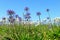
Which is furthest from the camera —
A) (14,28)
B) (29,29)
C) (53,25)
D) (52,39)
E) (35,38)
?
(53,25)

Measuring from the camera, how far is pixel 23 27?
882cm

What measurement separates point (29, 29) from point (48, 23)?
1442 millimetres

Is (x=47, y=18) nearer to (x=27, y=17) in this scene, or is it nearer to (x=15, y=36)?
(x=27, y=17)

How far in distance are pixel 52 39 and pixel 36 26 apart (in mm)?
2224

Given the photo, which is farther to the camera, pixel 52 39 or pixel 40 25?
pixel 40 25

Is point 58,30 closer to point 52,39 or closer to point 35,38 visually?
A: point 52,39

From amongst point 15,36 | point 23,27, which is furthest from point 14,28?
point 15,36

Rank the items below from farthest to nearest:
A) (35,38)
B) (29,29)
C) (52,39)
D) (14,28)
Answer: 1. (29,29)
2. (14,28)
3. (52,39)
4. (35,38)

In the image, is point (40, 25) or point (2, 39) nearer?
point (2, 39)

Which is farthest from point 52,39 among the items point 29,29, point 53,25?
point 53,25

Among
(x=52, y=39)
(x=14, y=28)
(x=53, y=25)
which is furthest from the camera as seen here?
(x=53, y=25)

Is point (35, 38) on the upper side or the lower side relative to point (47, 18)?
lower

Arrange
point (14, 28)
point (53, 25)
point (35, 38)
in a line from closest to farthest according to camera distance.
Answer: point (35, 38), point (14, 28), point (53, 25)

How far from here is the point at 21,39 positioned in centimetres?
687
